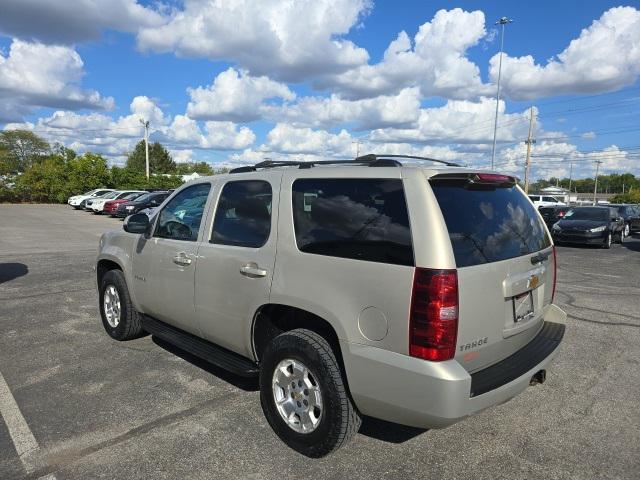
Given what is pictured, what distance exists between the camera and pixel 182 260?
13.3 ft

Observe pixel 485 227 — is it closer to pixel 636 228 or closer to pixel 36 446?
pixel 36 446

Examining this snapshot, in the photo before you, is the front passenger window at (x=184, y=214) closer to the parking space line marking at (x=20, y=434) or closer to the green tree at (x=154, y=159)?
the parking space line marking at (x=20, y=434)

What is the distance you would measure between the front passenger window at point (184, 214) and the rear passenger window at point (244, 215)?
0.28 meters

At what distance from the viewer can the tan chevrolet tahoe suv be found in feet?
8.43

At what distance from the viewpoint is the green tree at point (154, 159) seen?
92312 millimetres

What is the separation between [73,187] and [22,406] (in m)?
48.0

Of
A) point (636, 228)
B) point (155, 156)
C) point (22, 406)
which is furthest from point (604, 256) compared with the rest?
point (155, 156)

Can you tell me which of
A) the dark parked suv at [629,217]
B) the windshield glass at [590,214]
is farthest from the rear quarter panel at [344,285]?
the dark parked suv at [629,217]

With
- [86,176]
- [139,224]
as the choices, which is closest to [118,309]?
[139,224]

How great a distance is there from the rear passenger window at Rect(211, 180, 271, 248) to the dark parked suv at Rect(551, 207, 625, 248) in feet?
50.0

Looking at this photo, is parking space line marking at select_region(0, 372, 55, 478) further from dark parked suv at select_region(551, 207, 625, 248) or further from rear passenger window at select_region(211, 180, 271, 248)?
dark parked suv at select_region(551, 207, 625, 248)

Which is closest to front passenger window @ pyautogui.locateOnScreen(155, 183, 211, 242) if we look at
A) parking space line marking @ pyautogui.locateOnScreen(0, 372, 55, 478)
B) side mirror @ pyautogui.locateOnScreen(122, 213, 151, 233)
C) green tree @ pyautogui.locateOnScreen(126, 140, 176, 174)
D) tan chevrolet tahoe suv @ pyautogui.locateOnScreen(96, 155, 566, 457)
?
tan chevrolet tahoe suv @ pyautogui.locateOnScreen(96, 155, 566, 457)

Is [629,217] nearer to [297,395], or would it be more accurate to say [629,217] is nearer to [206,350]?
[206,350]

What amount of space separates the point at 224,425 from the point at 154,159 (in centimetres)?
10263
